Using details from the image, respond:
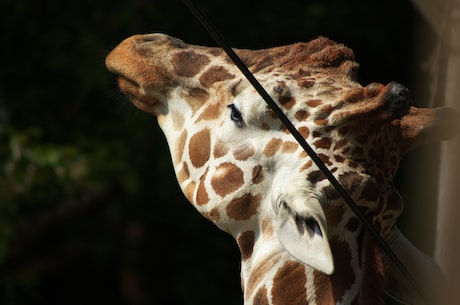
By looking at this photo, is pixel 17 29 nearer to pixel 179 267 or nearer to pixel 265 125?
pixel 179 267

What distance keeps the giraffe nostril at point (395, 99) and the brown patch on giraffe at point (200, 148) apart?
0.57 m

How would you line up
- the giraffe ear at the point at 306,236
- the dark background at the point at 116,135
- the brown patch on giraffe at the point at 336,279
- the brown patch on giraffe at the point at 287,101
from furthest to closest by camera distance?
the dark background at the point at 116,135 → the brown patch on giraffe at the point at 287,101 → the brown patch on giraffe at the point at 336,279 → the giraffe ear at the point at 306,236

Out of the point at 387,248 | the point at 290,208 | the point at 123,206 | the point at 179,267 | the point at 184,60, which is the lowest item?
the point at 179,267

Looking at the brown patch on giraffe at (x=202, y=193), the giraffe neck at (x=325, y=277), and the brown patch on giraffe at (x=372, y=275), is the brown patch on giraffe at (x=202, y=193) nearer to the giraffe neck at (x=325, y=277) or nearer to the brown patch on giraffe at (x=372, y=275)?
the giraffe neck at (x=325, y=277)

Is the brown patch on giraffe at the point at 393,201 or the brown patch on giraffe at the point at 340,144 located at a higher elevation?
the brown patch on giraffe at the point at 340,144

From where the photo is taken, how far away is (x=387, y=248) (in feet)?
10.8

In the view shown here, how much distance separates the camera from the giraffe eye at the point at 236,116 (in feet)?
11.9

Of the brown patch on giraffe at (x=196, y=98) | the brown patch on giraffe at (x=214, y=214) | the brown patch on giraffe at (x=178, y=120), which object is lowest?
the brown patch on giraffe at (x=214, y=214)

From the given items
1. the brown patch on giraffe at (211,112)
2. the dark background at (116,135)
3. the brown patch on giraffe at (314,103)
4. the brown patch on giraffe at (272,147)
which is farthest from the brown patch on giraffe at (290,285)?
the dark background at (116,135)

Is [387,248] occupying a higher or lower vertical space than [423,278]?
higher

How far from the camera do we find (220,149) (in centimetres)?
370

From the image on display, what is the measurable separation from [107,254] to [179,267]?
58 centimetres

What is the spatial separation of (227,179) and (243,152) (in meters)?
0.09

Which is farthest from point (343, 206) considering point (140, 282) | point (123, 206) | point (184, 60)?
point (140, 282)
